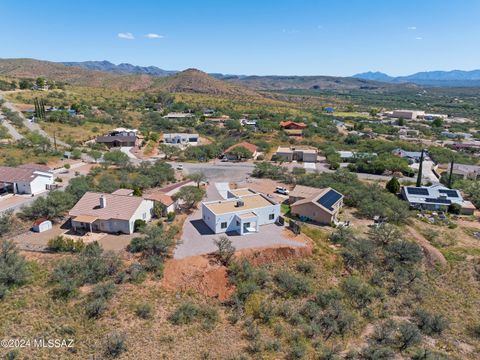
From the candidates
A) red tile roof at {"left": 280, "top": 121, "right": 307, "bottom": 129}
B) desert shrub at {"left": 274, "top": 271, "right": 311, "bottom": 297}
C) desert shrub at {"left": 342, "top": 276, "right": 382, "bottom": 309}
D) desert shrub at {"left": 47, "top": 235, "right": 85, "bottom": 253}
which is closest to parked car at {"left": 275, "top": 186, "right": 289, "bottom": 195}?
desert shrub at {"left": 342, "top": 276, "right": 382, "bottom": 309}

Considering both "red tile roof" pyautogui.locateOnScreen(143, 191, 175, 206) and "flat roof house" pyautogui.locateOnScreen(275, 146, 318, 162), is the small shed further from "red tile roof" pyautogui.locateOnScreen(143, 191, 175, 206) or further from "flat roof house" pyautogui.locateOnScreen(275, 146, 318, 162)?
"flat roof house" pyautogui.locateOnScreen(275, 146, 318, 162)

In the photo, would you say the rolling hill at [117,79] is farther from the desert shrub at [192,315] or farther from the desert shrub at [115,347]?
Result: the desert shrub at [115,347]

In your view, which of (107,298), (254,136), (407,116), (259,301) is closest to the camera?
(107,298)

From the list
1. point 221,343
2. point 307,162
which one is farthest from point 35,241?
point 307,162

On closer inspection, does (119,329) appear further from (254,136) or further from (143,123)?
(143,123)

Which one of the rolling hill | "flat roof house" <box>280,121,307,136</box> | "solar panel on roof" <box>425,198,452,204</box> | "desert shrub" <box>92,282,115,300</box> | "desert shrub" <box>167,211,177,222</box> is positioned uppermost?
the rolling hill

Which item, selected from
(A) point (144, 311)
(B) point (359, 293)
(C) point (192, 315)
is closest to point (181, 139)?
(A) point (144, 311)
